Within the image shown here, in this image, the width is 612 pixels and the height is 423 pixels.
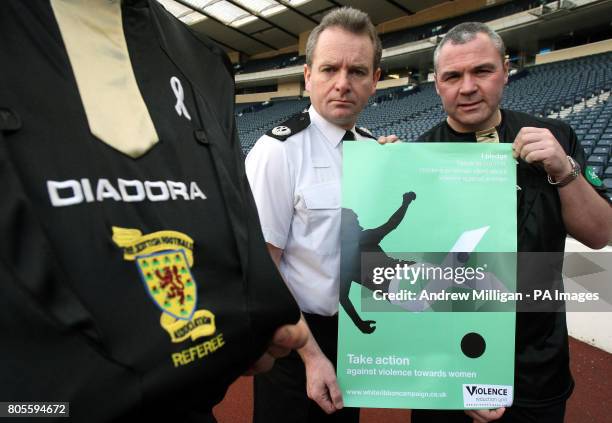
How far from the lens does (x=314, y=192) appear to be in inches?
47.6

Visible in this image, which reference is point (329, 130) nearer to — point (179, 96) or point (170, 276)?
point (179, 96)

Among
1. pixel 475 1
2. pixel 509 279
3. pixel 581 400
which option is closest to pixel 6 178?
pixel 509 279

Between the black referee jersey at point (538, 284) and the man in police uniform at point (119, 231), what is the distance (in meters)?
0.87

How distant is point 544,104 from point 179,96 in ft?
39.3

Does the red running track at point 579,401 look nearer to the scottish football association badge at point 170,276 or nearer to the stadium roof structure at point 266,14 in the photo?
the scottish football association badge at point 170,276

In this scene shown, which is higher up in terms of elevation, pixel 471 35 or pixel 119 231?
pixel 471 35

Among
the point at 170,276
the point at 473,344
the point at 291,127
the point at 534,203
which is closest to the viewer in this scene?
the point at 170,276

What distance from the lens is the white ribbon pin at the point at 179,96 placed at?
650mm

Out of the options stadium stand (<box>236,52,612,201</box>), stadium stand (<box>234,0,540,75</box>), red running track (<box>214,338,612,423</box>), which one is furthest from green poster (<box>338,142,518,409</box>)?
stadium stand (<box>234,0,540,75</box>)

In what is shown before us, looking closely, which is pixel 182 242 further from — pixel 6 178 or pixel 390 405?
pixel 390 405

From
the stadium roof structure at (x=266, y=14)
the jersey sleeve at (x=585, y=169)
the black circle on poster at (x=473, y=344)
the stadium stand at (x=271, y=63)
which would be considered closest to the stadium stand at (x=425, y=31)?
the stadium stand at (x=271, y=63)

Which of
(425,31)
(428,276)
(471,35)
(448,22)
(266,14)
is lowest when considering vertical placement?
(428,276)

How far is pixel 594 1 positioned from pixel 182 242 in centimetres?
1807

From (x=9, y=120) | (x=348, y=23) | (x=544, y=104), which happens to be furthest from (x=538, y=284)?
(x=544, y=104)
